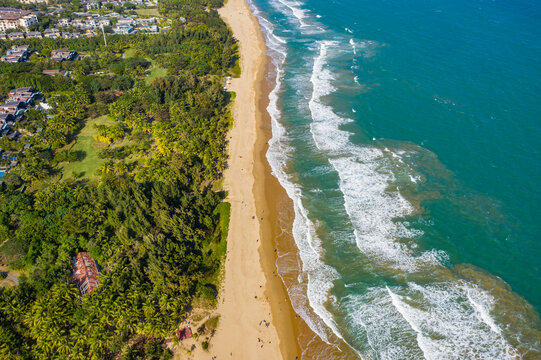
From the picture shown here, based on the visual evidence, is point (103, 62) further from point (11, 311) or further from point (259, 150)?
point (11, 311)

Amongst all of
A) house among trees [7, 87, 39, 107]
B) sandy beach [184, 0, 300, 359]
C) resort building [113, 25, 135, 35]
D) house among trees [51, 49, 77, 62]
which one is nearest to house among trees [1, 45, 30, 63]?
house among trees [51, 49, 77, 62]

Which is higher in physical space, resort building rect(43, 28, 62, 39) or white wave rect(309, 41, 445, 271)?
resort building rect(43, 28, 62, 39)

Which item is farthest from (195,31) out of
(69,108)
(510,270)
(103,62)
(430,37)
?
(510,270)

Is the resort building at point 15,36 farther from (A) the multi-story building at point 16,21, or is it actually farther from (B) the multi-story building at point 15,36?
(A) the multi-story building at point 16,21

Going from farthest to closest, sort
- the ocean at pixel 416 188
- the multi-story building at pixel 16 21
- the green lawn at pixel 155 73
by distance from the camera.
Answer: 1. the multi-story building at pixel 16 21
2. the green lawn at pixel 155 73
3. the ocean at pixel 416 188

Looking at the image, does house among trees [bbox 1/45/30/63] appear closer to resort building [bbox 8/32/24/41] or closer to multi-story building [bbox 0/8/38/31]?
resort building [bbox 8/32/24/41]

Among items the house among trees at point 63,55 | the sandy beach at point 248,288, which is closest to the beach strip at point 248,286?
the sandy beach at point 248,288
